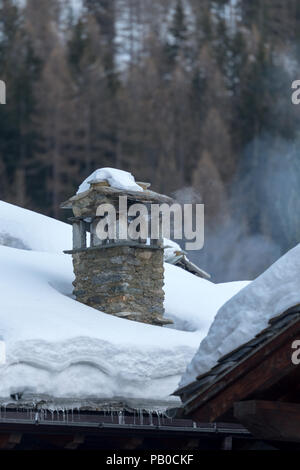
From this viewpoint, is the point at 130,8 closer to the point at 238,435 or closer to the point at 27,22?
the point at 27,22

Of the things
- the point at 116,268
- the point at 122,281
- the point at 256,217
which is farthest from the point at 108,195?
the point at 256,217

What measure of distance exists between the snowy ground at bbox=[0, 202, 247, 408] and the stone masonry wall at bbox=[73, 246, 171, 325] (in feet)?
0.83

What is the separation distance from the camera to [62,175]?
38.9 meters

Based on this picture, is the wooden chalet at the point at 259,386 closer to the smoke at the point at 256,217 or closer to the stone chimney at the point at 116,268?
the stone chimney at the point at 116,268

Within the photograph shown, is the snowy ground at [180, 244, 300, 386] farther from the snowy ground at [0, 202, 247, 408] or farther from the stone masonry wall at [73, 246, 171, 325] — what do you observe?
the stone masonry wall at [73, 246, 171, 325]

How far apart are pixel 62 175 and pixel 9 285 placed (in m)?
28.2

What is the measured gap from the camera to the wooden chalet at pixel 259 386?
14.8 ft

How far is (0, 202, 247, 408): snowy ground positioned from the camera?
9008 mm

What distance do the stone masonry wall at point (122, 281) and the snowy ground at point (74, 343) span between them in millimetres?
253

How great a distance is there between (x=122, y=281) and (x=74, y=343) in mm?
1584

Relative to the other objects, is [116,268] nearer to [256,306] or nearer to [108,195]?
[108,195]

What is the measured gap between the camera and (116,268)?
10.9m

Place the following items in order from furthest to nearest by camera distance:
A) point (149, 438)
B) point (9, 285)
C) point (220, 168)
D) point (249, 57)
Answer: point (249, 57), point (220, 168), point (9, 285), point (149, 438)
